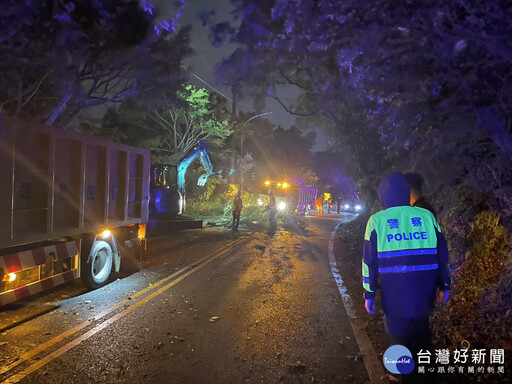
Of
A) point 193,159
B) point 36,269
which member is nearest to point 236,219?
point 193,159

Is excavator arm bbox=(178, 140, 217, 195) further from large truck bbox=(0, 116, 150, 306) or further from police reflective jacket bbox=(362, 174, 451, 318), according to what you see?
police reflective jacket bbox=(362, 174, 451, 318)

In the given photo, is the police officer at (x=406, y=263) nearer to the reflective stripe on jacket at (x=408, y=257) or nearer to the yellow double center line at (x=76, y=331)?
the reflective stripe on jacket at (x=408, y=257)

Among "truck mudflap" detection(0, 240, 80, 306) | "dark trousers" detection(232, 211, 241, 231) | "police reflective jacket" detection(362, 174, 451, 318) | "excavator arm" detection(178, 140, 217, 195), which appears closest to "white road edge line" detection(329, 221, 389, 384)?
"police reflective jacket" detection(362, 174, 451, 318)

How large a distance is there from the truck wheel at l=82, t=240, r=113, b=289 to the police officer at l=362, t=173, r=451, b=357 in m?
A: 5.53

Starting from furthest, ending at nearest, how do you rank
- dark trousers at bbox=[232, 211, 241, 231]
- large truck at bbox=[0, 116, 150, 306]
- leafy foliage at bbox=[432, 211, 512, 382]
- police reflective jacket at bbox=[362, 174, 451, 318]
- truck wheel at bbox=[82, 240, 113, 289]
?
dark trousers at bbox=[232, 211, 241, 231], truck wheel at bbox=[82, 240, 113, 289], large truck at bbox=[0, 116, 150, 306], leafy foliage at bbox=[432, 211, 512, 382], police reflective jacket at bbox=[362, 174, 451, 318]

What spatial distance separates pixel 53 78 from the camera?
12.8 m

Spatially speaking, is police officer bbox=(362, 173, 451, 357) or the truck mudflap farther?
the truck mudflap

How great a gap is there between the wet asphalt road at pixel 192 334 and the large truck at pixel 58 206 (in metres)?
0.55

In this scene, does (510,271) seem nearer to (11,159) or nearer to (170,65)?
(11,159)

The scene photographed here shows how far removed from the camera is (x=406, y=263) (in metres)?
2.94

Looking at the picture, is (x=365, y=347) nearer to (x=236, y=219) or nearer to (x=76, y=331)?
(x=76, y=331)

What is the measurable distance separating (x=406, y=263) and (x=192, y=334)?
3.01 metres

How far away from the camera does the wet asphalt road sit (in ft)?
12.5

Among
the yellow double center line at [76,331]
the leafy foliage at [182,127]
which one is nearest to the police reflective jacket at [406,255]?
the yellow double center line at [76,331]
